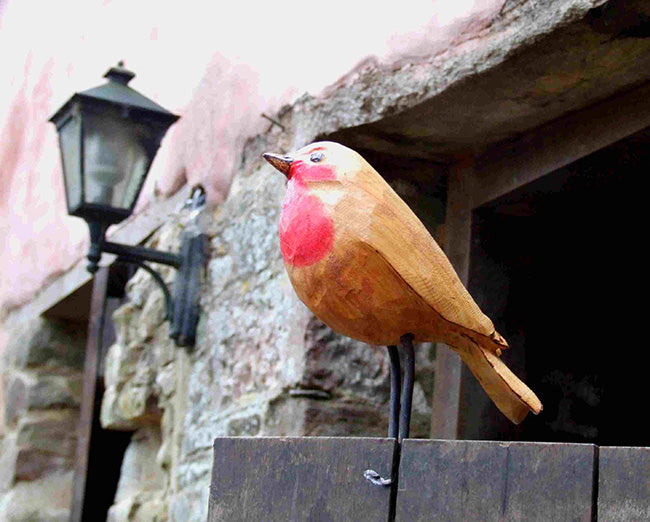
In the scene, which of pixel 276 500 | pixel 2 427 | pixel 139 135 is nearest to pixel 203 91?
pixel 139 135

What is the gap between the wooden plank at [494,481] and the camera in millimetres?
1258

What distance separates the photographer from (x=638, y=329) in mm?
2688

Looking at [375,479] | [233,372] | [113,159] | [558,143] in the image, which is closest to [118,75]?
[113,159]

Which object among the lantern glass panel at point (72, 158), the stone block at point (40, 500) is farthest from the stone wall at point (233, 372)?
the stone block at point (40, 500)

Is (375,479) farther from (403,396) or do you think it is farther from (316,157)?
(316,157)

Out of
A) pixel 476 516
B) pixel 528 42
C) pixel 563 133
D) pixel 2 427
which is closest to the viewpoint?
pixel 476 516

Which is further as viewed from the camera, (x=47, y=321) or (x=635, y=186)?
(x=47, y=321)

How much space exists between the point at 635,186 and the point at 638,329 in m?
0.42

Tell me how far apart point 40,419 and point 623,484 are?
127 inches

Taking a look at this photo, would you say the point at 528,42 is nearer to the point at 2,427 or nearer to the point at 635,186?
the point at 635,186

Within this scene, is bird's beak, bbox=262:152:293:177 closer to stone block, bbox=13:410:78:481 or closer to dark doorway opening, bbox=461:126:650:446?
dark doorway opening, bbox=461:126:650:446

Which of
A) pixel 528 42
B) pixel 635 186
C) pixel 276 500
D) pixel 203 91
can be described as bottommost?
pixel 276 500

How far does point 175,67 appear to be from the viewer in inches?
143

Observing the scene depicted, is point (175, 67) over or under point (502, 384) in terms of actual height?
over
